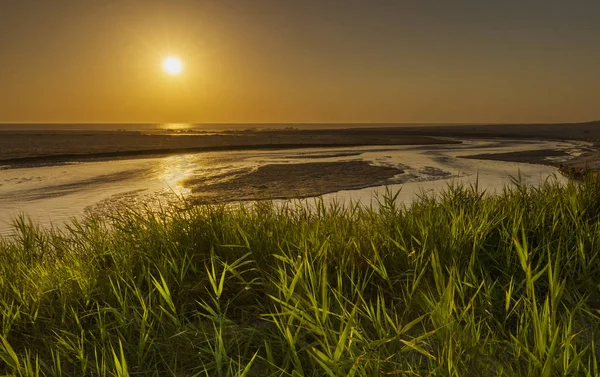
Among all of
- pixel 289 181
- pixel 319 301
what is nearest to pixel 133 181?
pixel 289 181

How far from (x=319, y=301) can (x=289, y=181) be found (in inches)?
457

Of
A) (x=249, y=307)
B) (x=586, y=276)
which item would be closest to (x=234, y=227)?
(x=249, y=307)

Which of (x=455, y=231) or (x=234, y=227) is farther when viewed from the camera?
(x=234, y=227)

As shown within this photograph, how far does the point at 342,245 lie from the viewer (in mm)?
3156

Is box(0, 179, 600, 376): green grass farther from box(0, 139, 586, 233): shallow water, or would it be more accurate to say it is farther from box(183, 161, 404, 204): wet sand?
box(183, 161, 404, 204): wet sand

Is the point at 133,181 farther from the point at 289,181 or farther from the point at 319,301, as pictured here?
the point at 319,301

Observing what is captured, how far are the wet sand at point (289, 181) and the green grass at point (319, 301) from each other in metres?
7.01

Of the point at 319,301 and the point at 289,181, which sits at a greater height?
the point at 319,301

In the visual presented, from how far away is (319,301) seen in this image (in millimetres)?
2365

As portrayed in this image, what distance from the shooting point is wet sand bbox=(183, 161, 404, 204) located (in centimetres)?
1173

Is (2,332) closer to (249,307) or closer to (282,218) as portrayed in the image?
(249,307)

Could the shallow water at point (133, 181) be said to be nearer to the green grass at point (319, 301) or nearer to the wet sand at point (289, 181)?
the wet sand at point (289, 181)

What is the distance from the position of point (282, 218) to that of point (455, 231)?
1604 millimetres

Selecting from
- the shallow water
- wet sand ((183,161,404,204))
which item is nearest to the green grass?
the shallow water
